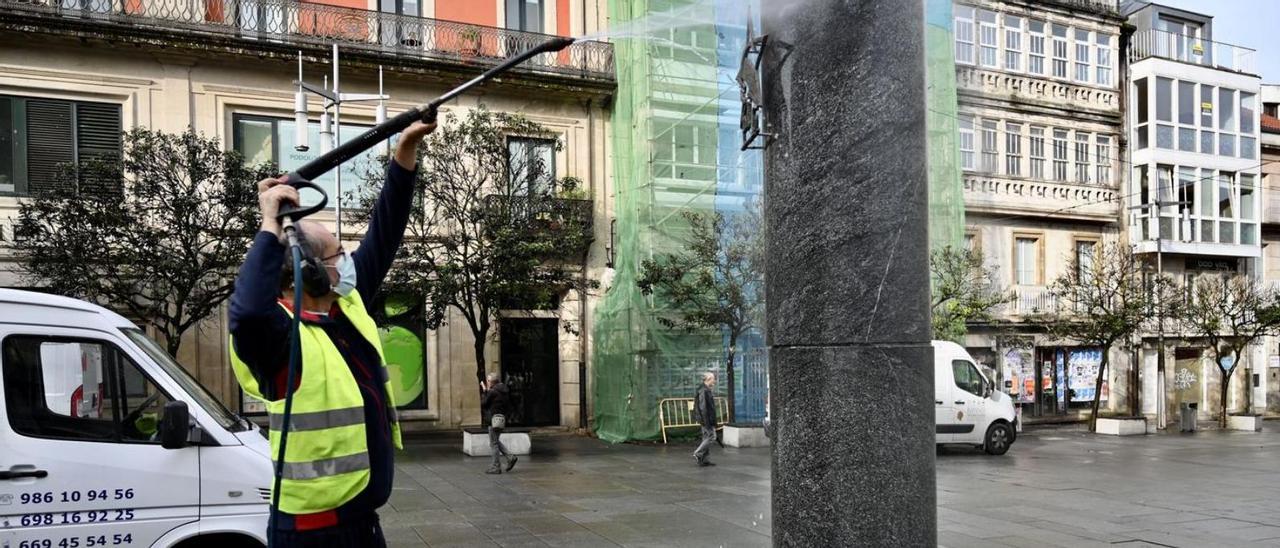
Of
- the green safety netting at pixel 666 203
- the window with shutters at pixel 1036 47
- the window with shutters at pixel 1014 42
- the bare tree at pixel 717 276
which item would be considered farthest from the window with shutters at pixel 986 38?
the bare tree at pixel 717 276

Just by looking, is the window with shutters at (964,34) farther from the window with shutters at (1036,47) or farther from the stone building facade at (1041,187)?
the window with shutters at (1036,47)

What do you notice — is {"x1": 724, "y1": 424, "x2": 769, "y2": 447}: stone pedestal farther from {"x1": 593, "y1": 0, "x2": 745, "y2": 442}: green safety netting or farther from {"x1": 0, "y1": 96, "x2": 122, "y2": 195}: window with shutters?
{"x1": 0, "y1": 96, "x2": 122, "y2": 195}: window with shutters

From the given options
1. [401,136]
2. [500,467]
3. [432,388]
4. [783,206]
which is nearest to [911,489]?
[783,206]

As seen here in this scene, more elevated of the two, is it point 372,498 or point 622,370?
point 372,498

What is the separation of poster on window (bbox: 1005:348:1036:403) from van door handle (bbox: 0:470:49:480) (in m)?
26.5

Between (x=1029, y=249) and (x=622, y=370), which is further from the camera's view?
(x=1029, y=249)

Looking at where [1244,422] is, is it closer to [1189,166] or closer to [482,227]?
[1189,166]

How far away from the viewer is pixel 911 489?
8.60 ft

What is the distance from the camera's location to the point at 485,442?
1641cm

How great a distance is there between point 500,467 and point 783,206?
12.3m

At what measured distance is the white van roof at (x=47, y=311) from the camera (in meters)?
5.11

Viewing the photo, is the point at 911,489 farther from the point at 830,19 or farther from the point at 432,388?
the point at 432,388

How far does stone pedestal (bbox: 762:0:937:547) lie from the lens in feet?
8.58

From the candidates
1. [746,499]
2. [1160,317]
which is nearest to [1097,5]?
[1160,317]
